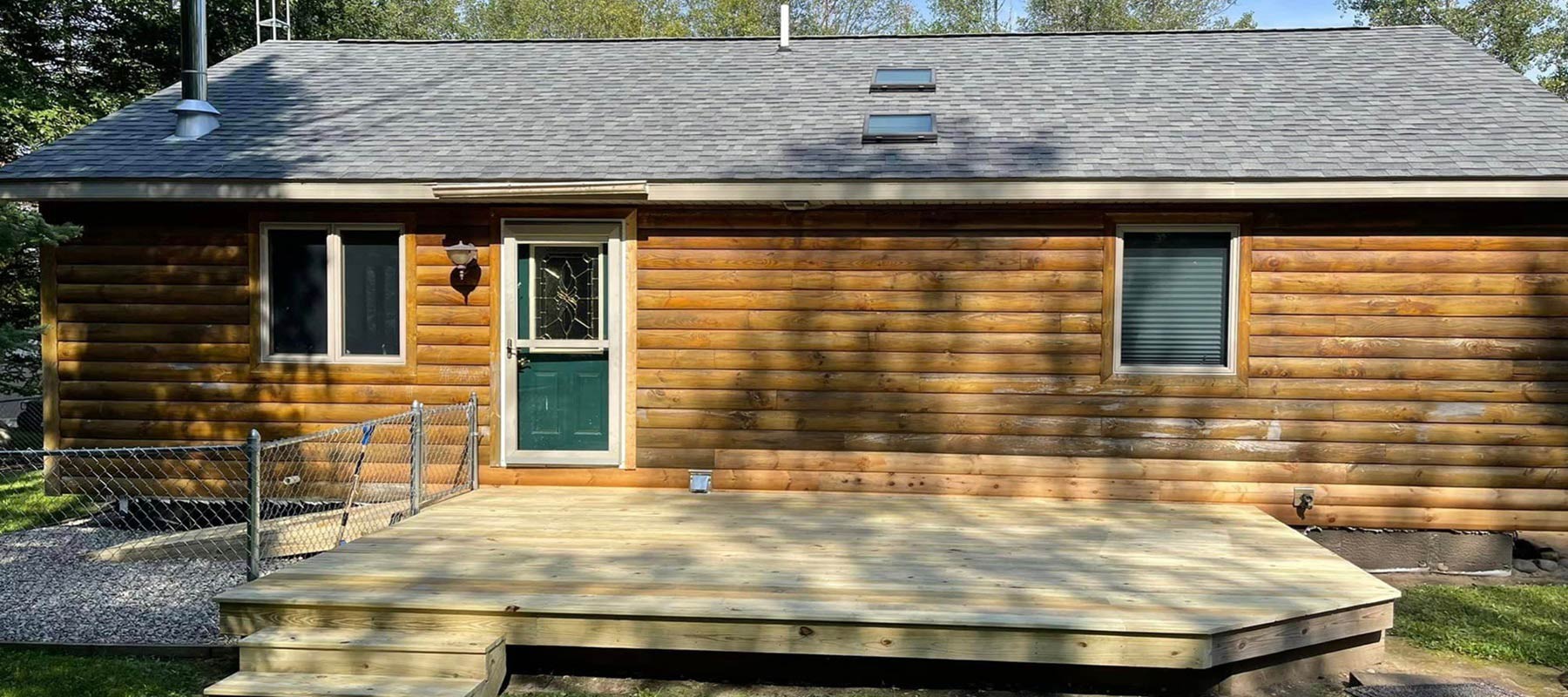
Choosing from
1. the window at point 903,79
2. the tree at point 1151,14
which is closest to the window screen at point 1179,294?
the window at point 903,79

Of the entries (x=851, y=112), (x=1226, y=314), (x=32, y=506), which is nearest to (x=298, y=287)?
(x=32, y=506)

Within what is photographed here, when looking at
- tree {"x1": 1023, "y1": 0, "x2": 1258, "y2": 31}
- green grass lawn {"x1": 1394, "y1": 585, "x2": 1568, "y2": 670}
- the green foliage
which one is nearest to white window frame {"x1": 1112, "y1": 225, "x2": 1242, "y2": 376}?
green grass lawn {"x1": 1394, "y1": 585, "x2": 1568, "y2": 670}

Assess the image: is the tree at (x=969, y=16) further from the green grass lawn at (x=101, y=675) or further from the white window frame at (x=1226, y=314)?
the green grass lawn at (x=101, y=675)

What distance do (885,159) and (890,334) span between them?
45.0 inches

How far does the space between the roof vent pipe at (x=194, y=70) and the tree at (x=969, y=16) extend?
21547 millimetres

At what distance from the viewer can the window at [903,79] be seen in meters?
7.74

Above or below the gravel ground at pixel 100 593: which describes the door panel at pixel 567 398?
above

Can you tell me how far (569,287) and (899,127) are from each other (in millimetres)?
2544

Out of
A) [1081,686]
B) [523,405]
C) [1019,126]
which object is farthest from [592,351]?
[1081,686]

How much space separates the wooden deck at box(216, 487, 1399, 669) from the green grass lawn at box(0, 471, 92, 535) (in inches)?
149

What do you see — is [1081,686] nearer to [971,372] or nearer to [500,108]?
[971,372]

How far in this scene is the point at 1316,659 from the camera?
4215 mm

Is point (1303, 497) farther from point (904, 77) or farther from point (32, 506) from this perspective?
point (32, 506)

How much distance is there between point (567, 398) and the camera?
21.5 feet
